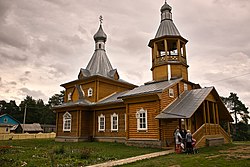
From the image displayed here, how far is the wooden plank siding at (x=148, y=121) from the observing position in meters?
14.6

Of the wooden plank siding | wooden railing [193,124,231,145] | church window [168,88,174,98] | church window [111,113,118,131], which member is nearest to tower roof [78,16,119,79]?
church window [111,113,118,131]

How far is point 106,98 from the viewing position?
22.4 metres

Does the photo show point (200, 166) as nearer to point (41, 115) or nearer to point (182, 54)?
point (182, 54)

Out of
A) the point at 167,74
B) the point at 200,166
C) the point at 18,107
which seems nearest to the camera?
the point at 200,166

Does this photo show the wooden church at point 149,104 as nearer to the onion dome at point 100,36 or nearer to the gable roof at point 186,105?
the gable roof at point 186,105

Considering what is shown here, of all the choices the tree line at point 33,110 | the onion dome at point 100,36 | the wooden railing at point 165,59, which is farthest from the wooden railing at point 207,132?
the tree line at point 33,110

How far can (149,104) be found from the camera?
50.0ft

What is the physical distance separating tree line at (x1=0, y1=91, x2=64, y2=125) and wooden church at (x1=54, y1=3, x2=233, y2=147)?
39.8 m

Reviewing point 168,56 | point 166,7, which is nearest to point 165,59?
point 168,56

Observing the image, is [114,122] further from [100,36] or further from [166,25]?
[100,36]

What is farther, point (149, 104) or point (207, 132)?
point (149, 104)

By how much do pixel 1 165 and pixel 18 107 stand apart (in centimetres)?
6489

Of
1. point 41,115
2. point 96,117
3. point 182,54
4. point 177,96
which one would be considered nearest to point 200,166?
point 177,96

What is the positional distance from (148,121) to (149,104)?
115 centimetres
